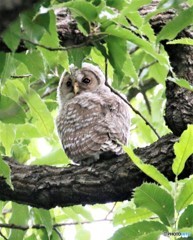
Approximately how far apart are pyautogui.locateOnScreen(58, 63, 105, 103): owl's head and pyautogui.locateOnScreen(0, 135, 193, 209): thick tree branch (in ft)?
4.73

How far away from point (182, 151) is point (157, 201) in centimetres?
15

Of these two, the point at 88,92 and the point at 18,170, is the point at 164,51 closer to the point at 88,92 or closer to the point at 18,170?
the point at 18,170

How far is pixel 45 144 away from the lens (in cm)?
404

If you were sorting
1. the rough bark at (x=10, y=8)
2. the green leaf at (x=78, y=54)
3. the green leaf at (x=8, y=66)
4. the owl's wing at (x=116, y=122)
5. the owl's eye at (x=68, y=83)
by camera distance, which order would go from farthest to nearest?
1. the owl's eye at (x=68, y=83)
2. the owl's wing at (x=116, y=122)
3. the green leaf at (x=78, y=54)
4. the green leaf at (x=8, y=66)
5. the rough bark at (x=10, y=8)

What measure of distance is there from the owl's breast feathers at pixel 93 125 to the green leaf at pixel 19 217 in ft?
1.45

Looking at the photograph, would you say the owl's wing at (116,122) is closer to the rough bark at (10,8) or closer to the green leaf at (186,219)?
the green leaf at (186,219)

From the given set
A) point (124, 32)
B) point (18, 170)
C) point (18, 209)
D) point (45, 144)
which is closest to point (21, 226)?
point (18, 209)

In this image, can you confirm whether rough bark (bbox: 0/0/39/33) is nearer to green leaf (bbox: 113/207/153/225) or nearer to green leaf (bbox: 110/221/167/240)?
green leaf (bbox: 110/221/167/240)

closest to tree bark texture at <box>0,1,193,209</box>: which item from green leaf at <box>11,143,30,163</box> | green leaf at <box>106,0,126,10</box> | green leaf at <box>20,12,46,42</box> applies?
green leaf at <box>11,143,30,163</box>

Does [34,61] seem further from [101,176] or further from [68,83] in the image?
[68,83]

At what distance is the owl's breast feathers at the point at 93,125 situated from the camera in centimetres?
260

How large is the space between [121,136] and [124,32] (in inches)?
50.5

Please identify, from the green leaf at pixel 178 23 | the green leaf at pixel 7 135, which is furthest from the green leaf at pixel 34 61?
the green leaf at pixel 7 135

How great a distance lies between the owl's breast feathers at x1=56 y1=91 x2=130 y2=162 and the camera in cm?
260
